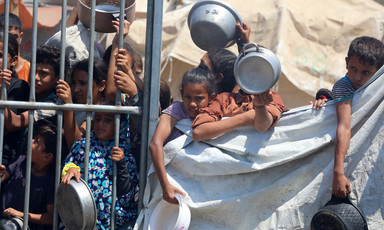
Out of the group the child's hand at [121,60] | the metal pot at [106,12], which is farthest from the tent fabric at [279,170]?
the metal pot at [106,12]

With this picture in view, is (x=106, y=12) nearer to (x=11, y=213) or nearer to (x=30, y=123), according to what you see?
(x=30, y=123)

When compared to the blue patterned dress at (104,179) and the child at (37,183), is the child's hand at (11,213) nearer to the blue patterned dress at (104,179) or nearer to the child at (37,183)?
the child at (37,183)

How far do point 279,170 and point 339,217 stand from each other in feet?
1.44

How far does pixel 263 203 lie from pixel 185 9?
4225 mm

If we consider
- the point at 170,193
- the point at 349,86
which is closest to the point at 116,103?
the point at 170,193

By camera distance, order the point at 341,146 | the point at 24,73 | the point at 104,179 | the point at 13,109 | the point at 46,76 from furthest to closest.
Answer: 1. the point at 24,73
2. the point at 46,76
3. the point at 13,109
4. the point at 104,179
5. the point at 341,146

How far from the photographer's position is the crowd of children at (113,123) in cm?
316

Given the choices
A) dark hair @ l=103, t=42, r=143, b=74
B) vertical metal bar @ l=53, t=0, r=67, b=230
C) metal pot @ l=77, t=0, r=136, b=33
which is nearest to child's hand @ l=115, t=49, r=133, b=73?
vertical metal bar @ l=53, t=0, r=67, b=230

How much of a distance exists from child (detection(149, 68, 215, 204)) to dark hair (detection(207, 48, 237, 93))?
0.35 m

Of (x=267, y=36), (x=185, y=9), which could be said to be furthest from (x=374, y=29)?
(x=185, y=9)

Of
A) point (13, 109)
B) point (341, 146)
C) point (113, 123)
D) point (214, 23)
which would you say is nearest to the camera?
point (341, 146)

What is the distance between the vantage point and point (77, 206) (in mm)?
3129

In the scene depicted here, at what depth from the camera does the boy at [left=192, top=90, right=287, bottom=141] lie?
9.96 feet

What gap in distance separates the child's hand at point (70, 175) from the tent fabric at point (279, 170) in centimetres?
38
